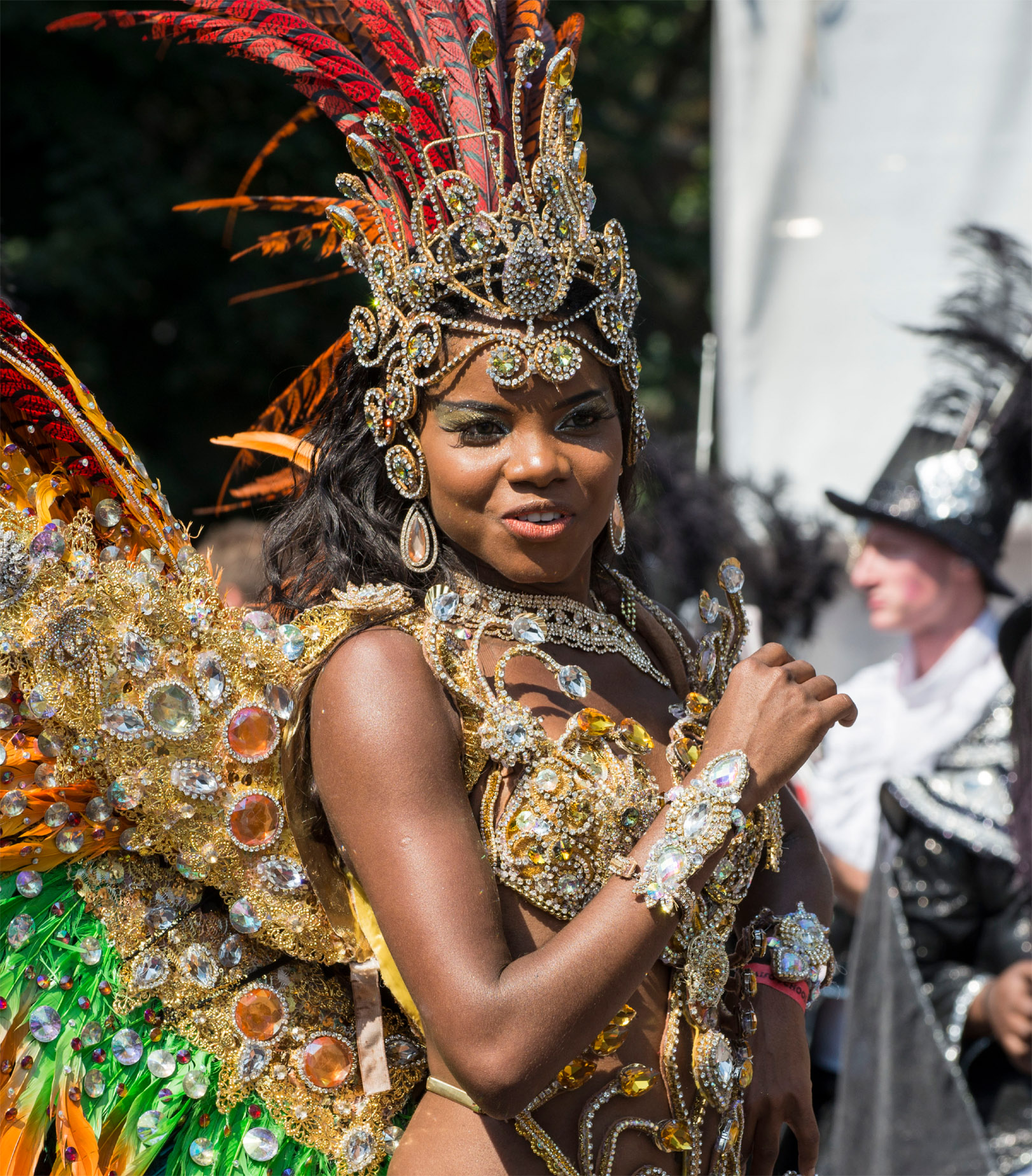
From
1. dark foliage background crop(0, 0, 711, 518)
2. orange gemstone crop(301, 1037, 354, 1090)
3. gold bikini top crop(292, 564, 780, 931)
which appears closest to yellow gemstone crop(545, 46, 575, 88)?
gold bikini top crop(292, 564, 780, 931)

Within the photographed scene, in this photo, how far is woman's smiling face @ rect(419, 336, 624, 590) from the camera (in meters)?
1.82

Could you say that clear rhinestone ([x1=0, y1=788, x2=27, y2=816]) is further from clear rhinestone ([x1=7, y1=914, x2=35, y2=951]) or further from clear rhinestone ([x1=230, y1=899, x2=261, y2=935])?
clear rhinestone ([x1=230, y1=899, x2=261, y2=935])

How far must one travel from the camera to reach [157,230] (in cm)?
695

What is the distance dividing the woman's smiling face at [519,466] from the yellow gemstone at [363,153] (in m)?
0.33

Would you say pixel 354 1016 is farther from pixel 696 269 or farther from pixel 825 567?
pixel 696 269

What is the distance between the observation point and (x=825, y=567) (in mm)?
5453

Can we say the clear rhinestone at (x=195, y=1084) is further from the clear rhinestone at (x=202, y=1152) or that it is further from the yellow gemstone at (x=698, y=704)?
the yellow gemstone at (x=698, y=704)

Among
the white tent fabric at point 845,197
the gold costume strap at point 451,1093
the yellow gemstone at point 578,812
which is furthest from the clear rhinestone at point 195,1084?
the white tent fabric at point 845,197

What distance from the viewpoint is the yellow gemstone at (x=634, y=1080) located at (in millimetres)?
1841

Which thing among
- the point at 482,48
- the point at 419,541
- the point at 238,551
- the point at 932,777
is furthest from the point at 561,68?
the point at 932,777

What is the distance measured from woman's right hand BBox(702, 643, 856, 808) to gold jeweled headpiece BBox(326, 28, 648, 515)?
0.48 meters

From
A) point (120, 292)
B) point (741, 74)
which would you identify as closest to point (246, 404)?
point (120, 292)

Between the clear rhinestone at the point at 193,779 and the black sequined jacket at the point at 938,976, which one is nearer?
the clear rhinestone at the point at 193,779

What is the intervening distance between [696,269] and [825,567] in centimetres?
488
